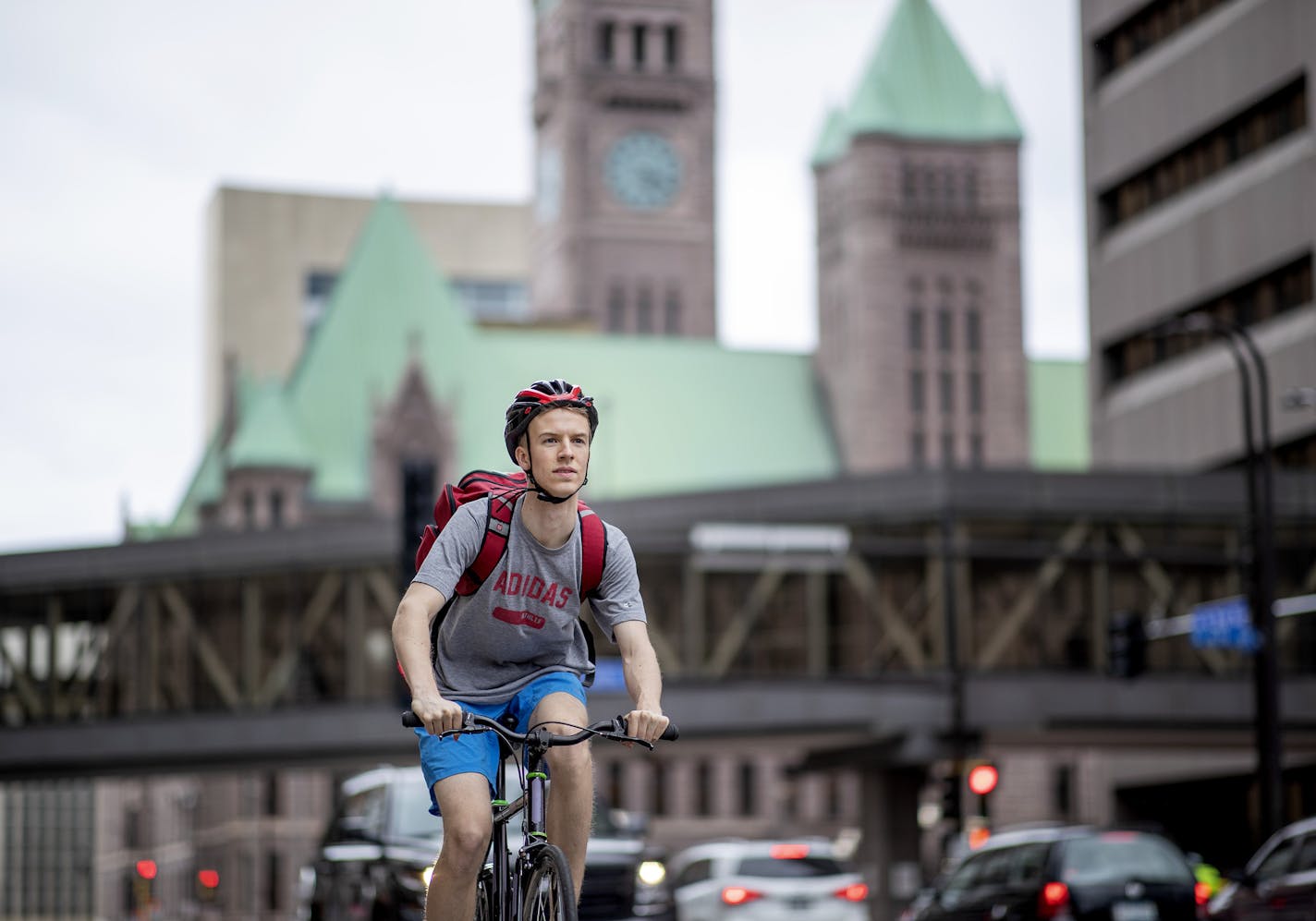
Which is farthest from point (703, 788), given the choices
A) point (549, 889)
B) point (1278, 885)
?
point (549, 889)

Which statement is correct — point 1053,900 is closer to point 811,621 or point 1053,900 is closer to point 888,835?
point 888,835

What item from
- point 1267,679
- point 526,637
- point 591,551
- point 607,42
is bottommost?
point 1267,679

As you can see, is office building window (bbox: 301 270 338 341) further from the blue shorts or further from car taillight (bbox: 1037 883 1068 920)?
the blue shorts

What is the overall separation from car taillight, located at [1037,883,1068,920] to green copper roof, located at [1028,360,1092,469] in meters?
91.2

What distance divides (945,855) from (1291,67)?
2703cm

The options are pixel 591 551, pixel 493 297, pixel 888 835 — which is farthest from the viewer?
pixel 493 297

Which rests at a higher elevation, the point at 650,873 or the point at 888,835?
the point at 650,873

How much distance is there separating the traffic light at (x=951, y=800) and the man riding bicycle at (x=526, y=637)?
3035 cm

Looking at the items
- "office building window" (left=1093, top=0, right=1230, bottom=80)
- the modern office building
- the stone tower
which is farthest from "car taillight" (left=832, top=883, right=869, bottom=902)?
the stone tower

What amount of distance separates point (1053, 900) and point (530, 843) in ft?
38.9

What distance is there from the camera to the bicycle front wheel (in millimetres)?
6414

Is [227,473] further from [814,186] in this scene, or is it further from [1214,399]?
[1214,399]

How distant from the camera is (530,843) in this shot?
6.69 meters

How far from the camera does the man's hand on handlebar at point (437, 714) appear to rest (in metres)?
6.50
